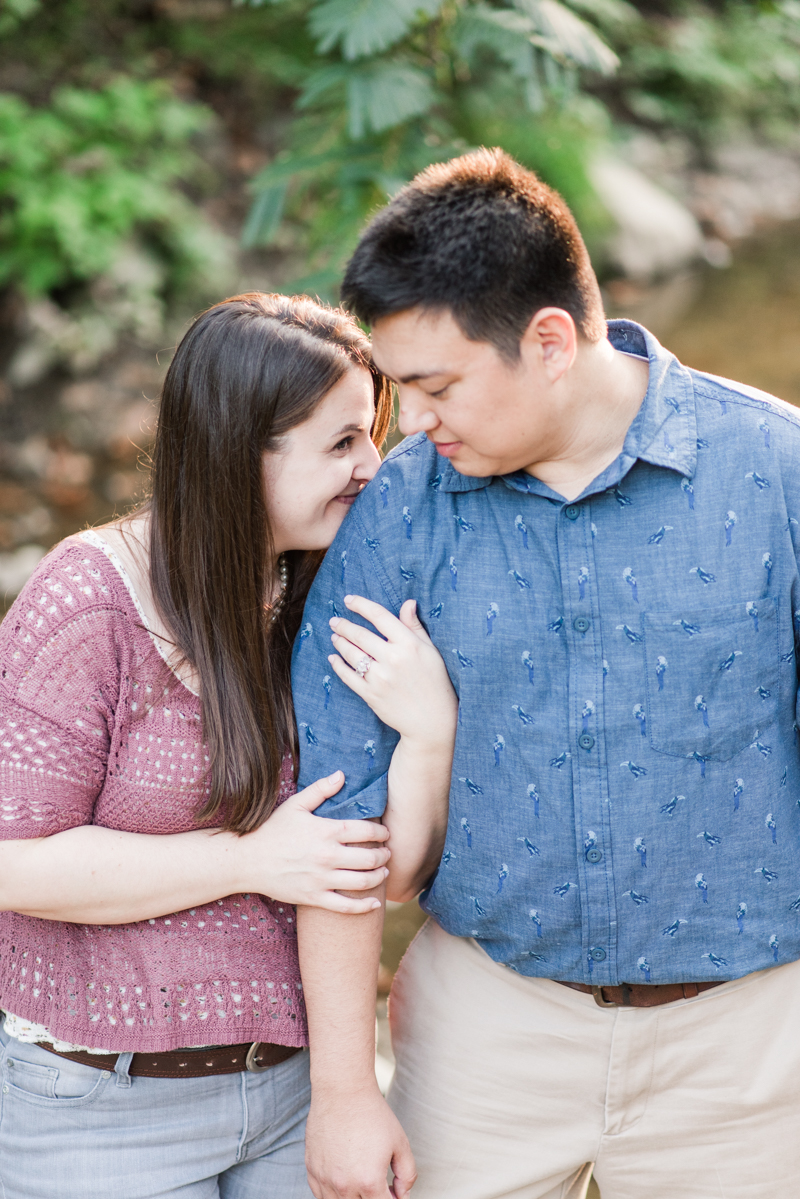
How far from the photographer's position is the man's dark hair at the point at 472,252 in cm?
149

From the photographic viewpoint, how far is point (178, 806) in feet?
5.71

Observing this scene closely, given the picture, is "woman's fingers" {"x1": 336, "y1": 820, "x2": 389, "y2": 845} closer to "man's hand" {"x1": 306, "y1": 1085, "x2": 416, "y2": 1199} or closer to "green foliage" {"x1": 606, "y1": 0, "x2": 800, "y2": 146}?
"man's hand" {"x1": 306, "y1": 1085, "x2": 416, "y2": 1199}

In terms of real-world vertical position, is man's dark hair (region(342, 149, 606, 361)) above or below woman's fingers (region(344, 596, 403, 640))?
above

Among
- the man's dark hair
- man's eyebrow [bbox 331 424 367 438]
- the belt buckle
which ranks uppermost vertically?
the man's dark hair

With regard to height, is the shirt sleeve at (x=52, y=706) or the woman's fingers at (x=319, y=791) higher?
the shirt sleeve at (x=52, y=706)

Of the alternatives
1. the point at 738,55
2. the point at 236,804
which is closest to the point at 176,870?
the point at 236,804

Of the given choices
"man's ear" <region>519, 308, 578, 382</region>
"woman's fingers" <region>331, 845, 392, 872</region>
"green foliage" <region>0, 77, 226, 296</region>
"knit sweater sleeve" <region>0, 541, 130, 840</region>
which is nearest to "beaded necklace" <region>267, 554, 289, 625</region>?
"knit sweater sleeve" <region>0, 541, 130, 840</region>

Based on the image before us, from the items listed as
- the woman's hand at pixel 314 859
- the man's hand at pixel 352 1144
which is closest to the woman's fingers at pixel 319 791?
the woman's hand at pixel 314 859

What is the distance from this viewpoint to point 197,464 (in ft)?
5.85

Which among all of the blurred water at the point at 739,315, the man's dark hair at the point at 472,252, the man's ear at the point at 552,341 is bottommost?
the blurred water at the point at 739,315

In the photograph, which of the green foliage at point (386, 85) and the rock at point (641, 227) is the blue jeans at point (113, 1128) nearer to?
the green foliage at point (386, 85)

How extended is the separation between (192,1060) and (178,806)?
40 cm

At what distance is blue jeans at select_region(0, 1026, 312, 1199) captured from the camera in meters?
1.73

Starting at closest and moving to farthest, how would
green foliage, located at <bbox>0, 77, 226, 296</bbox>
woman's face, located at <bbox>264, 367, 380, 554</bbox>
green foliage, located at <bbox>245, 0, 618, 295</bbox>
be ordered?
woman's face, located at <bbox>264, 367, 380, 554</bbox> < green foliage, located at <bbox>245, 0, 618, 295</bbox> < green foliage, located at <bbox>0, 77, 226, 296</bbox>
